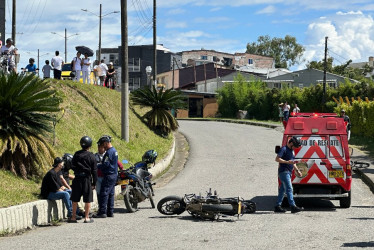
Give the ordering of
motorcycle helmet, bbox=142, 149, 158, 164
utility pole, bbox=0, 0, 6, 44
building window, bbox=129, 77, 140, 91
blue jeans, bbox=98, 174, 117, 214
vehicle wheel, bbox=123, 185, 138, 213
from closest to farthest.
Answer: blue jeans, bbox=98, 174, 117, 214
vehicle wheel, bbox=123, 185, 138, 213
motorcycle helmet, bbox=142, 149, 158, 164
utility pole, bbox=0, 0, 6, 44
building window, bbox=129, 77, 140, 91

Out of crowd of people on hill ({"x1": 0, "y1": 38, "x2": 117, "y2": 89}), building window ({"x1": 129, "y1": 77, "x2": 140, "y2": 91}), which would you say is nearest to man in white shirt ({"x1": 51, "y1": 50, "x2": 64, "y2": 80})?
crowd of people on hill ({"x1": 0, "y1": 38, "x2": 117, "y2": 89})

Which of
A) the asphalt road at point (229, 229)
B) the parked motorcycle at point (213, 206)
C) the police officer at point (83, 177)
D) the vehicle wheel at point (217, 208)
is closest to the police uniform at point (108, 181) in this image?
the asphalt road at point (229, 229)

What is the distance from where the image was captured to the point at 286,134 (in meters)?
15.7

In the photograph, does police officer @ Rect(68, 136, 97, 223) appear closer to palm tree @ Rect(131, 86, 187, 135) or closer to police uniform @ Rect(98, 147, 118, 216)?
police uniform @ Rect(98, 147, 118, 216)

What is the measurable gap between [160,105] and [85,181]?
18981 millimetres

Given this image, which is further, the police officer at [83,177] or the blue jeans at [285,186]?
the blue jeans at [285,186]

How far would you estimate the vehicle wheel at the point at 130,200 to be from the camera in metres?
14.0

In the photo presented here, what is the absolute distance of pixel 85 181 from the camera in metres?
12.9

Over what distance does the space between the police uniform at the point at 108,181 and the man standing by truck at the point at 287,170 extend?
3684 millimetres

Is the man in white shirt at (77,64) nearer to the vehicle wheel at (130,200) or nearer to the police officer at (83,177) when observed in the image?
the vehicle wheel at (130,200)

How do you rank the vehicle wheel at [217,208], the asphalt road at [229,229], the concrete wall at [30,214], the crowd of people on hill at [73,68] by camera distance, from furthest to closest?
the crowd of people on hill at [73,68]
the vehicle wheel at [217,208]
the concrete wall at [30,214]
the asphalt road at [229,229]

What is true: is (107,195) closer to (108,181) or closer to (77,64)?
(108,181)

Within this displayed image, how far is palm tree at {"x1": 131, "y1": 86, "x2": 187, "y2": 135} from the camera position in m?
31.5

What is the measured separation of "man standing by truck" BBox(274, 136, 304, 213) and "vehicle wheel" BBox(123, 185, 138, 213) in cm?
325
